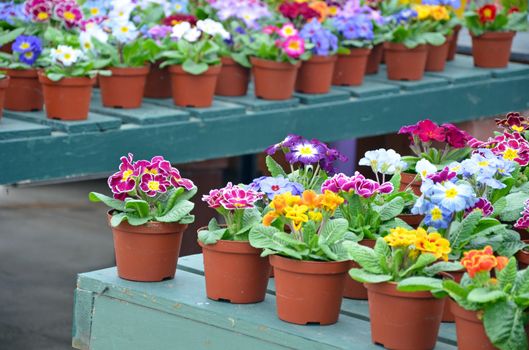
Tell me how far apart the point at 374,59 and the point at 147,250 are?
10.7ft

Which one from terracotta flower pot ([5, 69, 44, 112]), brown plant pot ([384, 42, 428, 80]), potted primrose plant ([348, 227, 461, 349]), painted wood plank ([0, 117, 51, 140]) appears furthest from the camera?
brown plant pot ([384, 42, 428, 80])

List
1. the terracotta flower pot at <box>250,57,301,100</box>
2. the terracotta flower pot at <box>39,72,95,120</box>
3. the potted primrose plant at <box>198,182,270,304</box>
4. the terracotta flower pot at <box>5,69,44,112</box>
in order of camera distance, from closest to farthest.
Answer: the potted primrose plant at <box>198,182,270,304</box> → the terracotta flower pot at <box>39,72,95,120</box> → the terracotta flower pot at <box>5,69,44,112</box> → the terracotta flower pot at <box>250,57,301,100</box>

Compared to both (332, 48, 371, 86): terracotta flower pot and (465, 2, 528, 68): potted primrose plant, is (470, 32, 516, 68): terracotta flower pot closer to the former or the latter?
(465, 2, 528, 68): potted primrose plant

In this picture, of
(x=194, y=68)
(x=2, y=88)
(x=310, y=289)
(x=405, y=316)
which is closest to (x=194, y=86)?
(x=194, y=68)

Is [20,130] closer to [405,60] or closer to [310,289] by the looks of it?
[310,289]

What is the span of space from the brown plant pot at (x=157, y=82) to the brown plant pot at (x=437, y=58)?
4.98 feet

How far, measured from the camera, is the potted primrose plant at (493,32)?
5590mm

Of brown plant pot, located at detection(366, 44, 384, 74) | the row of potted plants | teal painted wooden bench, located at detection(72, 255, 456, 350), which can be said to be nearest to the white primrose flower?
the row of potted plants

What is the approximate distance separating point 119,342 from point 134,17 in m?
2.69

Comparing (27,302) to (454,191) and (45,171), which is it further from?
(454,191)

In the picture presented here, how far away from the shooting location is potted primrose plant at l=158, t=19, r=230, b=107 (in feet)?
14.1

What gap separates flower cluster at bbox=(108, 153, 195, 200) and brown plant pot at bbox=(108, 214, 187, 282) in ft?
0.23

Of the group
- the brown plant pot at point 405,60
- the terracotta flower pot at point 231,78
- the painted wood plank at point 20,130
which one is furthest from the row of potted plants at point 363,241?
the brown plant pot at point 405,60

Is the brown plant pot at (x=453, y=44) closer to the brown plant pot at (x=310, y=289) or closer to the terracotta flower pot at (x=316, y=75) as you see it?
the terracotta flower pot at (x=316, y=75)
